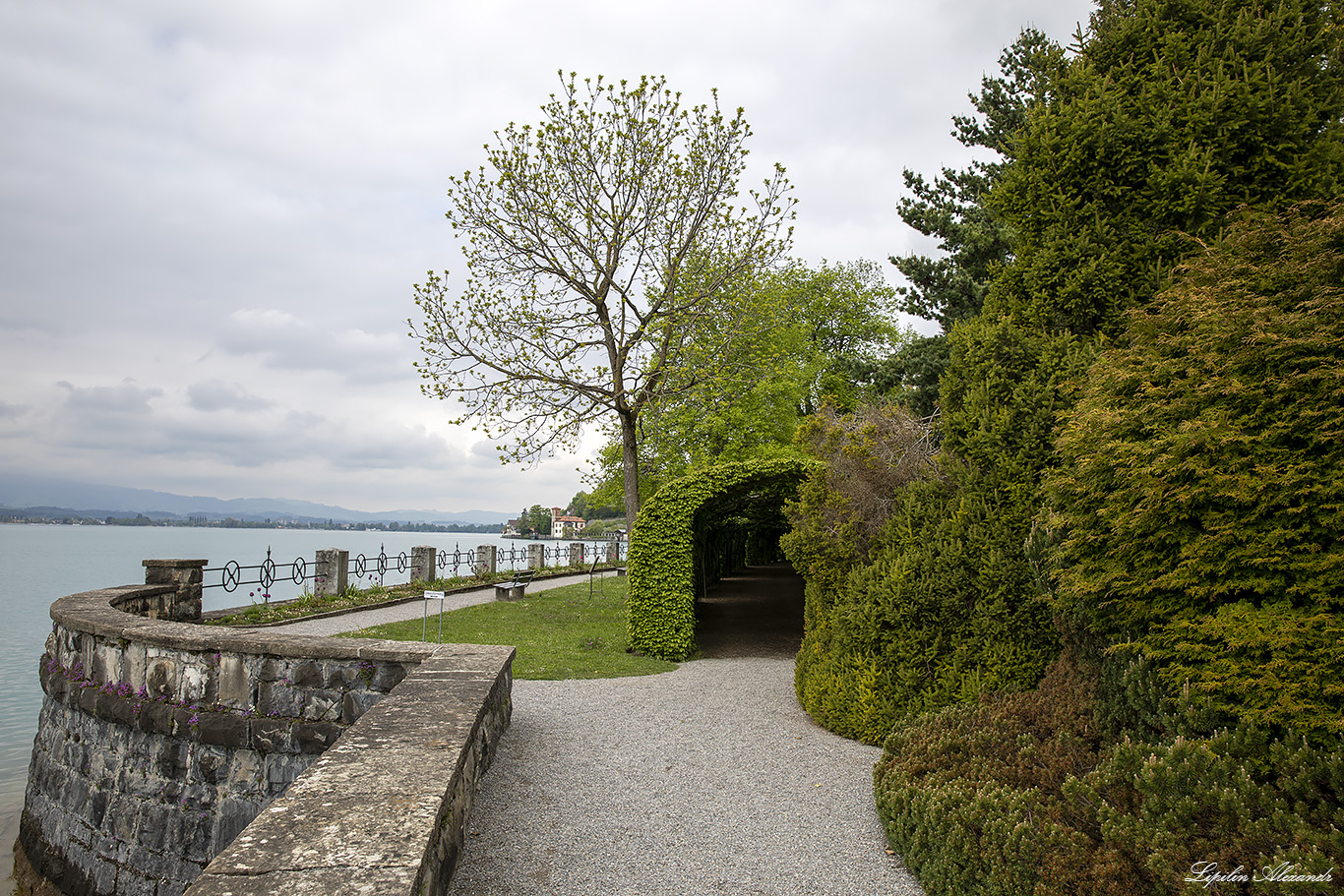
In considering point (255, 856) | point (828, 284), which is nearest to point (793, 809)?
point (255, 856)

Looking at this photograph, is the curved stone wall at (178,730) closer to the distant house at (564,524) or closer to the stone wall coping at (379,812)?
the stone wall coping at (379,812)

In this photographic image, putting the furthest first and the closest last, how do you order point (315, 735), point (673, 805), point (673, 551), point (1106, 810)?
point (673, 551) < point (315, 735) < point (673, 805) < point (1106, 810)

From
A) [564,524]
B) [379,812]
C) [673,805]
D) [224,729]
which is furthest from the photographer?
[564,524]

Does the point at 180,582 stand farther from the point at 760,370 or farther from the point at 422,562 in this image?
the point at 760,370

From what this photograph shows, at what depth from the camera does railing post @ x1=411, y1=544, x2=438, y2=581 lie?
18.1 metres

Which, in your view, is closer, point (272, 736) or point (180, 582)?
point (272, 736)

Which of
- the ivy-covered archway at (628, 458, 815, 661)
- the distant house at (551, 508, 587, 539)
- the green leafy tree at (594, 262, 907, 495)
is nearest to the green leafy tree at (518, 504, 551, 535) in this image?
the distant house at (551, 508, 587, 539)

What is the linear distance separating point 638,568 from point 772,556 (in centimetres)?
2608

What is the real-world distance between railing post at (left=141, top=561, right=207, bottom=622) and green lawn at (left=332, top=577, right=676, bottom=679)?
216 cm

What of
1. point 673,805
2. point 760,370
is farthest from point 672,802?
point 760,370

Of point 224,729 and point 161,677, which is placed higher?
point 161,677

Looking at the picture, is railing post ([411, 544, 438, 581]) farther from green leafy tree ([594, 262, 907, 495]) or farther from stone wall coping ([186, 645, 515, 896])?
stone wall coping ([186, 645, 515, 896])

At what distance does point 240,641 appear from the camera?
17.8ft

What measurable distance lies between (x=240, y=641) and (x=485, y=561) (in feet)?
51.3
